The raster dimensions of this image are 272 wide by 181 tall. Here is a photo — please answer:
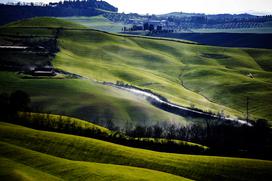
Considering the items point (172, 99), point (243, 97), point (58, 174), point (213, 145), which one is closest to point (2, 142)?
point (58, 174)

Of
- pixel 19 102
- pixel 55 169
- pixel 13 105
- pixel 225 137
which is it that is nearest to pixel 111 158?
pixel 55 169

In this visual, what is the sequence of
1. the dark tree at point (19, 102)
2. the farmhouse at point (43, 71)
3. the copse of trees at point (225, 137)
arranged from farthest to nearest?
the farmhouse at point (43, 71) → the dark tree at point (19, 102) → the copse of trees at point (225, 137)

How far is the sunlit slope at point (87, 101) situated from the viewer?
125m

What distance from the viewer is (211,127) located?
122m

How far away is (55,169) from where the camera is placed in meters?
70.2

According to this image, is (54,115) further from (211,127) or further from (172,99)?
(172,99)

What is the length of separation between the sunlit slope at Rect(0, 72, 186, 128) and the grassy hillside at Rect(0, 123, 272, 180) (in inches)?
1372

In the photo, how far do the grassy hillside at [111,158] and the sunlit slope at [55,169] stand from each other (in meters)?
0.16

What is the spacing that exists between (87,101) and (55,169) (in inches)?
2580

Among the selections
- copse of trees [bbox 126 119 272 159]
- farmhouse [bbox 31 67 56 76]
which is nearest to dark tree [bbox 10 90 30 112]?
copse of trees [bbox 126 119 272 159]

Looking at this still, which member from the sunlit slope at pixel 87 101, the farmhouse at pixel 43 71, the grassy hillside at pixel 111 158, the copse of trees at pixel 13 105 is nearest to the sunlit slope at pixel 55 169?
the grassy hillside at pixel 111 158

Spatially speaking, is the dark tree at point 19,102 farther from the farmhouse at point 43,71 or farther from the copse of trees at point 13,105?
the farmhouse at point 43,71

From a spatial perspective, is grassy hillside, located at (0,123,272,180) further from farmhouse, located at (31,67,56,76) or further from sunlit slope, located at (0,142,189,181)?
farmhouse, located at (31,67,56,76)

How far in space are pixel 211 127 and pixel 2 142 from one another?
203 ft
